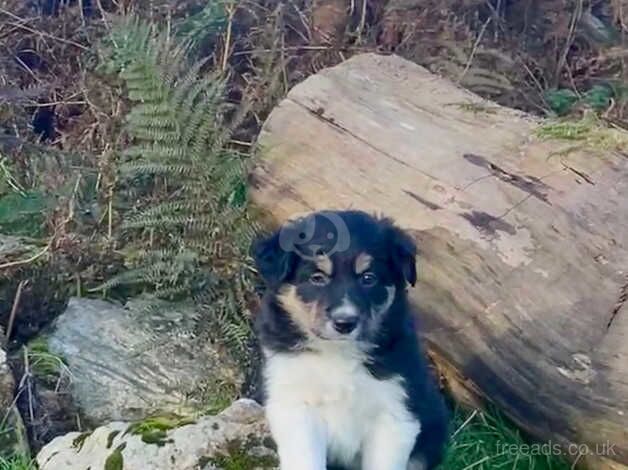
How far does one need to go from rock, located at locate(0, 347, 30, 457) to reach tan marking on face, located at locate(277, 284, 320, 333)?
1645mm

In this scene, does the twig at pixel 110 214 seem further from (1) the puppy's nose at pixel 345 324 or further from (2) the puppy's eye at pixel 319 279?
(1) the puppy's nose at pixel 345 324

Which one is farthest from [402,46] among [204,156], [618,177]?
[618,177]

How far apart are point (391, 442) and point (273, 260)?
85cm

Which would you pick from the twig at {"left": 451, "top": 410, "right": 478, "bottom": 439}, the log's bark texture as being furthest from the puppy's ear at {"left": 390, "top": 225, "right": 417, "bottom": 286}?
the twig at {"left": 451, "top": 410, "right": 478, "bottom": 439}

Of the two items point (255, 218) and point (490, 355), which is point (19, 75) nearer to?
point (255, 218)

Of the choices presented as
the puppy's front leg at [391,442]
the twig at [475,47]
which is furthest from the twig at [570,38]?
the puppy's front leg at [391,442]

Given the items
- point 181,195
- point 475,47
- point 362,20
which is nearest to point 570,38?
point 475,47

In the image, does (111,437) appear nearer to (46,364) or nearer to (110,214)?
(46,364)

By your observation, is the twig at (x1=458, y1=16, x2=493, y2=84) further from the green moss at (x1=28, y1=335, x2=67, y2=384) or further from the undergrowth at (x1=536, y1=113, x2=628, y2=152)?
the green moss at (x1=28, y1=335, x2=67, y2=384)

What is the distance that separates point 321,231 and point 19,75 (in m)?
4.31

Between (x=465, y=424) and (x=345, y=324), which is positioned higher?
(x=345, y=324)

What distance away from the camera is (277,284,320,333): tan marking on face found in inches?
174

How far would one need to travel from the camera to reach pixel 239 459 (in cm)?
456

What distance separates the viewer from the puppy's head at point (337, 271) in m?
4.35
